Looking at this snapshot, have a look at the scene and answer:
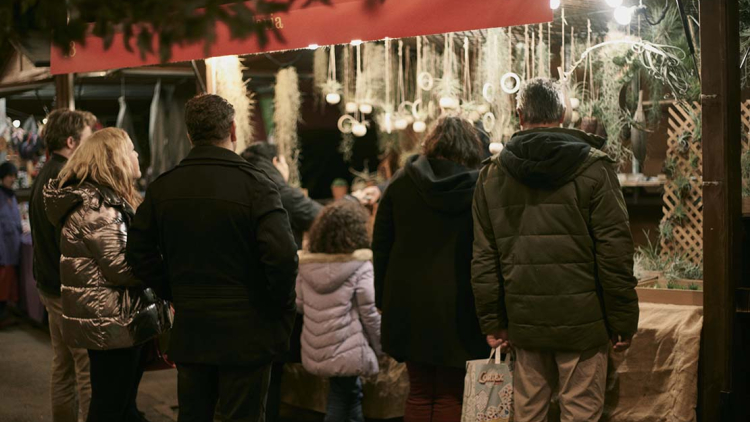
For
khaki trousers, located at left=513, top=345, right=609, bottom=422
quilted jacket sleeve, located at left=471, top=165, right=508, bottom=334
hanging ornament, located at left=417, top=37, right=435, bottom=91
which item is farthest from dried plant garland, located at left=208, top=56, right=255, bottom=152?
khaki trousers, located at left=513, top=345, right=609, bottom=422

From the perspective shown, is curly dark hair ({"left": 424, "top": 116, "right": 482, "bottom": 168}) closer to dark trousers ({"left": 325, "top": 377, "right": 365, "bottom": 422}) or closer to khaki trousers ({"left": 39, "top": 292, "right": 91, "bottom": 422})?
dark trousers ({"left": 325, "top": 377, "right": 365, "bottom": 422})

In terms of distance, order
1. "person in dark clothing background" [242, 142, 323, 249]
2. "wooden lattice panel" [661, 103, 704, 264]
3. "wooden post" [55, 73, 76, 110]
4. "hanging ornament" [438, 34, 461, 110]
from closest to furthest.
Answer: "wooden lattice panel" [661, 103, 704, 264], "person in dark clothing background" [242, 142, 323, 249], "hanging ornament" [438, 34, 461, 110], "wooden post" [55, 73, 76, 110]

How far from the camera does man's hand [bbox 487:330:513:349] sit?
3.04m

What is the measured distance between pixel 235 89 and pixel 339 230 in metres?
1.56

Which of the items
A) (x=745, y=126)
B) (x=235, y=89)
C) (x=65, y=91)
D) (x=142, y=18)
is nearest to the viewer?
(x=142, y=18)

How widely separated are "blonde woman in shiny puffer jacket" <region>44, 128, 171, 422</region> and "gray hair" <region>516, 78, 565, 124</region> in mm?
1711

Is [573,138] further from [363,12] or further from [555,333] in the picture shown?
[363,12]

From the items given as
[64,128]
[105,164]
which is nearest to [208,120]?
[105,164]

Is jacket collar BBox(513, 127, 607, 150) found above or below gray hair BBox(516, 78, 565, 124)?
below

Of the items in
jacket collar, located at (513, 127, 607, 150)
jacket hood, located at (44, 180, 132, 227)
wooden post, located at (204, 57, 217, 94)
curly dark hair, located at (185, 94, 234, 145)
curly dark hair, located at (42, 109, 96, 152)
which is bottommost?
jacket hood, located at (44, 180, 132, 227)

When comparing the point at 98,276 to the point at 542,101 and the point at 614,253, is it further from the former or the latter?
the point at 614,253

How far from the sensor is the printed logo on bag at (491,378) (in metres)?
3.03

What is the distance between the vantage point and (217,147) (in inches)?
113

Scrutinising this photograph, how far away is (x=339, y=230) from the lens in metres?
3.92
